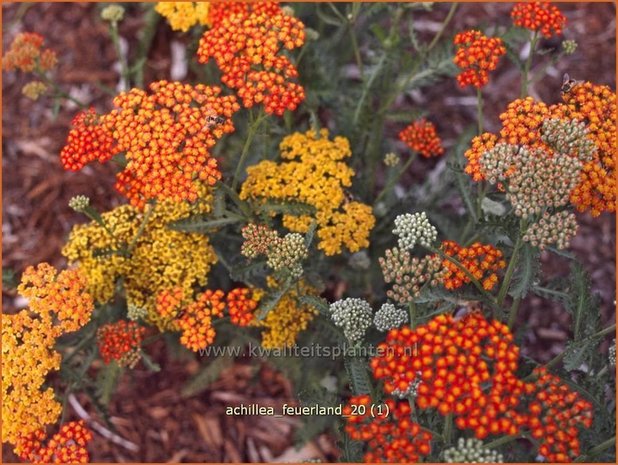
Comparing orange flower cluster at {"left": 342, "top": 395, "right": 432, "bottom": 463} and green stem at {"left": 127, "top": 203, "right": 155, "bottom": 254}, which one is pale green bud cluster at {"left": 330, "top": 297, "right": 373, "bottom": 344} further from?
green stem at {"left": 127, "top": 203, "right": 155, "bottom": 254}

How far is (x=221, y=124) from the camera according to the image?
143 inches

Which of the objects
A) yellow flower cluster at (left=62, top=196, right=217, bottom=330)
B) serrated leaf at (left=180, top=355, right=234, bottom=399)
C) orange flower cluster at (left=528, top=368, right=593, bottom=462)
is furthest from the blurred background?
orange flower cluster at (left=528, top=368, right=593, bottom=462)

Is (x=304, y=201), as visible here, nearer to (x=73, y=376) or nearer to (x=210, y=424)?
(x=73, y=376)

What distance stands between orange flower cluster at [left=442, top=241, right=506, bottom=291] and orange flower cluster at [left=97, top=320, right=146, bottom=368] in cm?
173

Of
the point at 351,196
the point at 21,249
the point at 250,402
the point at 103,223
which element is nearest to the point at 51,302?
the point at 103,223

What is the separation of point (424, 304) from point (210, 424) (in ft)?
7.61

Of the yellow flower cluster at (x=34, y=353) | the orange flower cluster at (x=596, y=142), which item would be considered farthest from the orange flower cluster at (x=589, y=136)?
the yellow flower cluster at (x=34, y=353)

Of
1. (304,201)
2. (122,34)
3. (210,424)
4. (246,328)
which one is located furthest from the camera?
(122,34)

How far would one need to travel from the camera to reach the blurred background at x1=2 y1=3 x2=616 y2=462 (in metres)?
5.38

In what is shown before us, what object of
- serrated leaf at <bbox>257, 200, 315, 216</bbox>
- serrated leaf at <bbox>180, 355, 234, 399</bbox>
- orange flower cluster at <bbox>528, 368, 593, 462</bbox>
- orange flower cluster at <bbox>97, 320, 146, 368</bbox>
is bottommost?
serrated leaf at <bbox>180, 355, 234, 399</bbox>

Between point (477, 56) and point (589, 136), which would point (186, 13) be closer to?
point (477, 56)

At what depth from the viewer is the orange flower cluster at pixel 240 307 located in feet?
12.7

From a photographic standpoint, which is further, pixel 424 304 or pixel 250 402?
pixel 250 402

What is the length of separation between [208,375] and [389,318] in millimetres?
1838
